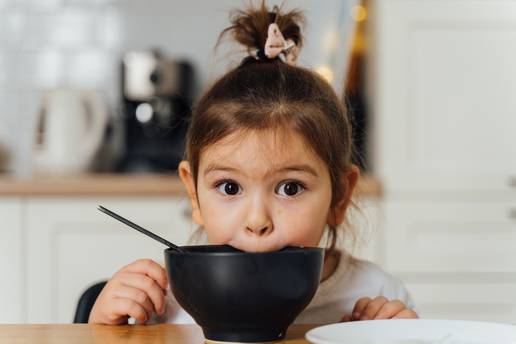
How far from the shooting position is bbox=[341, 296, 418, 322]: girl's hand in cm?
108

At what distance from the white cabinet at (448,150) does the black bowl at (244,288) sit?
223cm

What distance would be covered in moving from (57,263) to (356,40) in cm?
138

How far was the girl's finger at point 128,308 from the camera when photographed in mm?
1113

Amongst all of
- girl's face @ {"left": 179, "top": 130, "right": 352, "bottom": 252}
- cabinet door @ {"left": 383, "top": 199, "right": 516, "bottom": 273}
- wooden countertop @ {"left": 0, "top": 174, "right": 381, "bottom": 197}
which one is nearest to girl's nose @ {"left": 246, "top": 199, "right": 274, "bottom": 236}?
girl's face @ {"left": 179, "top": 130, "right": 352, "bottom": 252}

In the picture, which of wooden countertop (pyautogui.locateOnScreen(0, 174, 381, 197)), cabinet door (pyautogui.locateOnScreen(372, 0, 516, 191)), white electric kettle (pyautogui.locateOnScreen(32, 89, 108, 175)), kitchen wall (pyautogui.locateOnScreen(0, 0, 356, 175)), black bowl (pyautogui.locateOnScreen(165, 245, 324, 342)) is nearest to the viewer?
black bowl (pyautogui.locateOnScreen(165, 245, 324, 342))

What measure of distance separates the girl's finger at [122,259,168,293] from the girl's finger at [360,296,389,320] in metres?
0.24

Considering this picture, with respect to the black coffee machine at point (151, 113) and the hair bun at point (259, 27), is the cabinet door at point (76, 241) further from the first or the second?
the hair bun at point (259, 27)

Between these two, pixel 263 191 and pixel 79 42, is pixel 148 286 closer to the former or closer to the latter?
pixel 263 191

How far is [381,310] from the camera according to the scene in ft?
3.58

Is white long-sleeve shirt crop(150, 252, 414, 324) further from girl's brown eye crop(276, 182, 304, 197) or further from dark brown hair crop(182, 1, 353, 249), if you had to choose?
girl's brown eye crop(276, 182, 304, 197)

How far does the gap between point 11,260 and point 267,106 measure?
79.1 inches

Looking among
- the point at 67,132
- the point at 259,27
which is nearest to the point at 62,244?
the point at 67,132

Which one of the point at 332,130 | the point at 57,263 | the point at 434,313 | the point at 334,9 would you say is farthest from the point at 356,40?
the point at 332,130

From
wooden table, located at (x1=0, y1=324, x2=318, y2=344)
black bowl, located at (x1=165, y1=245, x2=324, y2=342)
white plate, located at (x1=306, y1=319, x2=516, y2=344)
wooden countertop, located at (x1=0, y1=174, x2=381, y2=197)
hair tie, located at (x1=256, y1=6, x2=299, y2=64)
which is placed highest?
hair tie, located at (x1=256, y1=6, x2=299, y2=64)
